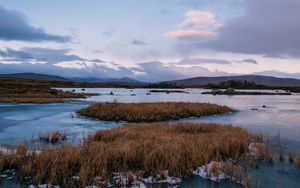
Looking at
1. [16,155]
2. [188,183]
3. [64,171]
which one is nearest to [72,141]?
[16,155]

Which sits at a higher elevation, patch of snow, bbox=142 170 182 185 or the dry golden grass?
the dry golden grass

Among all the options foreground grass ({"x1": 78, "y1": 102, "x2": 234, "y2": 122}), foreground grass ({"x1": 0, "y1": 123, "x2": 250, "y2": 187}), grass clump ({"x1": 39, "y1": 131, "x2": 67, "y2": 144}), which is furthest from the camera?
foreground grass ({"x1": 78, "y1": 102, "x2": 234, "y2": 122})

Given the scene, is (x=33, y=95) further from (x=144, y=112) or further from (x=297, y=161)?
(x=297, y=161)

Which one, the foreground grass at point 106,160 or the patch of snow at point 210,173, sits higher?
the foreground grass at point 106,160

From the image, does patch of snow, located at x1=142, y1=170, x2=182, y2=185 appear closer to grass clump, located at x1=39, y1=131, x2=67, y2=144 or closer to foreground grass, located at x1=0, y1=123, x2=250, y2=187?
foreground grass, located at x1=0, y1=123, x2=250, y2=187

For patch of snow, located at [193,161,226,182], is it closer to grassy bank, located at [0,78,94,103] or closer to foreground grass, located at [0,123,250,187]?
foreground grass, located at [0,123,250,187]

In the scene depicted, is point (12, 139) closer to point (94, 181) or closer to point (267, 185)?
point (94, 181)

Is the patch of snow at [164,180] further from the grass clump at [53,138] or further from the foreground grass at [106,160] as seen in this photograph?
the grass clump at [53,138]

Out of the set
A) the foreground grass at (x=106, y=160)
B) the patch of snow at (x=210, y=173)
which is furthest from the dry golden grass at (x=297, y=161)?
the patch of snow at (x=210, y=173)

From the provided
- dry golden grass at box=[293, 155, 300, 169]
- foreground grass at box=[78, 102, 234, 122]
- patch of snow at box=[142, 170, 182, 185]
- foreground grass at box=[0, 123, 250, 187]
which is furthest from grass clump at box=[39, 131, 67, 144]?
dry golden grass at box=[293, 155, 300, 169]

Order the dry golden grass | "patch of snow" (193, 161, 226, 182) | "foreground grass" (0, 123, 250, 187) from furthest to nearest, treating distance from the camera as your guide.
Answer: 1. the dry golden grass
2. "patch of snow" (193, 161, 226, 182)
3. "foreground grass" (0, 123, 250, 187)

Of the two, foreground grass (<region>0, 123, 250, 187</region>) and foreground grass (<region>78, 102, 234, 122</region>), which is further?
foreground grass (<region>78, 102, 234, 122</region>)
